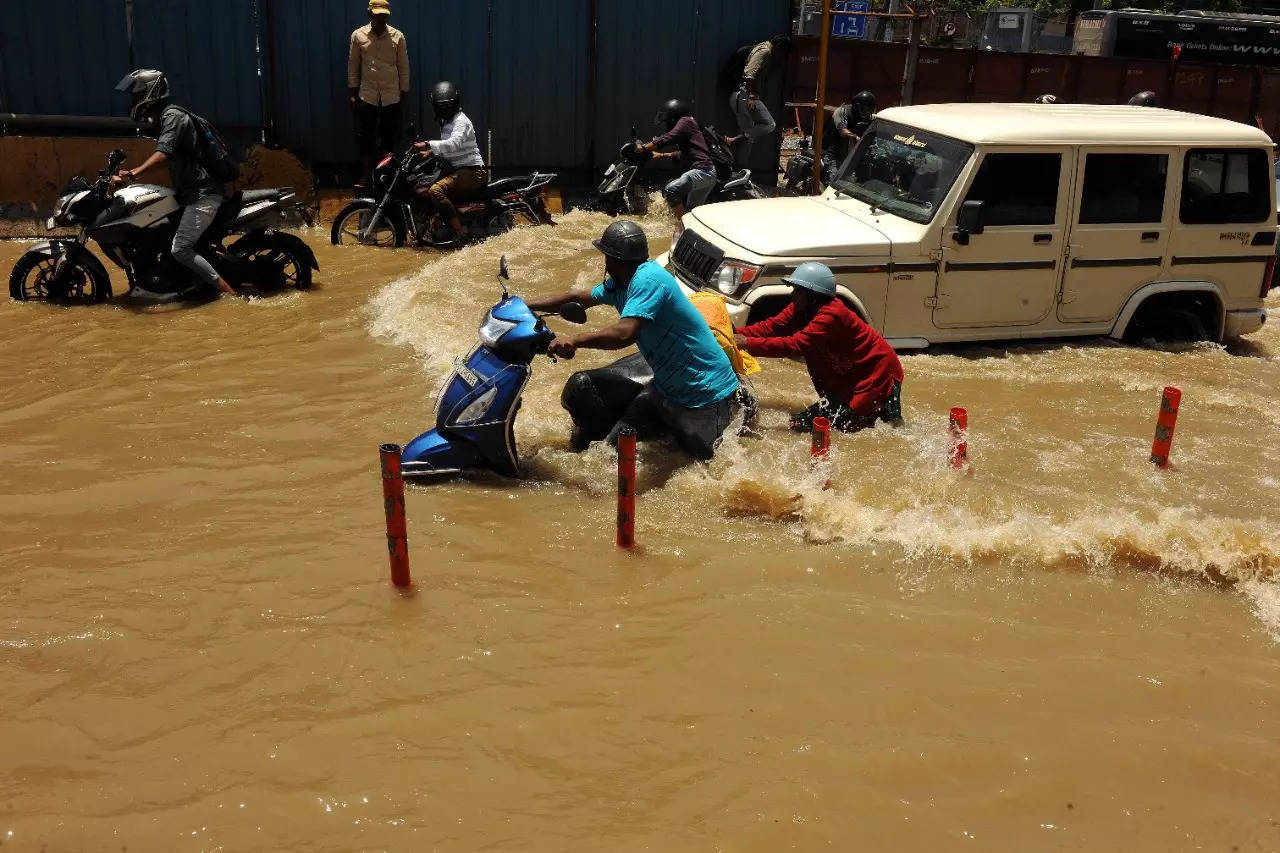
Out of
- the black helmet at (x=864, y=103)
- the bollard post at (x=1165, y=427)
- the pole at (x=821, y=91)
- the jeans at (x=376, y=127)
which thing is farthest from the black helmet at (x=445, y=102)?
the bollard post at (x=1165, y=427)

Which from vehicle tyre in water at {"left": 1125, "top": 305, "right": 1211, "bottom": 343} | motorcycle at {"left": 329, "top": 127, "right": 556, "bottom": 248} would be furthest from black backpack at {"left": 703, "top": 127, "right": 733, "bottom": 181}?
vehicle tyre in water at {"left": 1125, "top": 305, "right": 1211, "bottom": 343}

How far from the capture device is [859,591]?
17.8 ft

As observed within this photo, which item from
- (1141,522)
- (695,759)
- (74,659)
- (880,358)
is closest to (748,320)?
(880,358)

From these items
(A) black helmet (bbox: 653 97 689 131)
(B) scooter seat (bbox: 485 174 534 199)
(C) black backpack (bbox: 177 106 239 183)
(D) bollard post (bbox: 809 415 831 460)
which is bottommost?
(D) bollard post (bbox: 809 415 831 460)

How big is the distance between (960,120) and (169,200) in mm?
6191

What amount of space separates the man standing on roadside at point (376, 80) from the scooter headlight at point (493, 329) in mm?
7829

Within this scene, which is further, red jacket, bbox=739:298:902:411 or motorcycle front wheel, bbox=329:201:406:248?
motorcycle front wheel, bbox=329:201:406:248

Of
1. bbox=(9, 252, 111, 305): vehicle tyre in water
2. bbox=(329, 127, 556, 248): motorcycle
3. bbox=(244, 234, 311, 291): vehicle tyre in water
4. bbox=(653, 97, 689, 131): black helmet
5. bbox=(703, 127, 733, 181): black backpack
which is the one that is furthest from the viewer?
bbox=(703, 127, 733, 181): black backpack

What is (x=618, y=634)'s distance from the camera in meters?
4.90

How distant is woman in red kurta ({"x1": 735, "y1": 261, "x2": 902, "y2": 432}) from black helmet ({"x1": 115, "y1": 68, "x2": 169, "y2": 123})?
5342 millimetres

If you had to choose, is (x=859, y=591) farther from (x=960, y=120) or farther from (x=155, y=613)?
(x=960, y=120)

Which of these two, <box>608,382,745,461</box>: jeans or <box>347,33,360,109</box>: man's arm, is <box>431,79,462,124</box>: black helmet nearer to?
<box>347,33,360,109</box>: man's arm

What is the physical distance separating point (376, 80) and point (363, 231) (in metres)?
2.02

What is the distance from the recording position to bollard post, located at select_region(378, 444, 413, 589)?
4.64 meters
